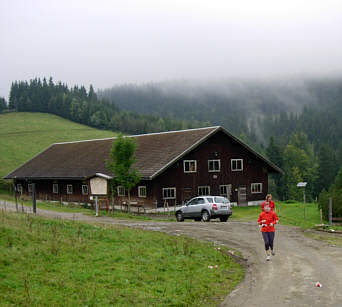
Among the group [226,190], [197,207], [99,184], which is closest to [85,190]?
[99,184]

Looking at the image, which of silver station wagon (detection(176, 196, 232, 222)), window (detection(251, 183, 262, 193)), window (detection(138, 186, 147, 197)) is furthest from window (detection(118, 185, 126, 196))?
silver station wagon (detection(176, 196, 232, 222))

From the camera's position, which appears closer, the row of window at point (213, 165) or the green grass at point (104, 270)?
the green grass at point (104, 270)

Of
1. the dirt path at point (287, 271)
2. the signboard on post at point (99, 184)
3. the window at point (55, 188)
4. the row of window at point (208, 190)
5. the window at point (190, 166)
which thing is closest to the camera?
the dirt path at point (287, 271)

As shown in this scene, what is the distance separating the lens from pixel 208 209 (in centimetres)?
2820

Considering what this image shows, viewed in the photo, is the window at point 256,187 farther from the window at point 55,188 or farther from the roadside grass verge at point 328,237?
the roadside grass verge at point 328,237

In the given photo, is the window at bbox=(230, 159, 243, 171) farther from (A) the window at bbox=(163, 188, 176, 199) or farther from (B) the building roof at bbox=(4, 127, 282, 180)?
(A) the window at bbox=(163, 188, 176, 199)

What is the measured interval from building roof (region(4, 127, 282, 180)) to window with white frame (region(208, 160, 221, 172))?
2.66 m

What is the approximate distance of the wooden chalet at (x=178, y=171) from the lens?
1574 inches

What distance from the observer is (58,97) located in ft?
531

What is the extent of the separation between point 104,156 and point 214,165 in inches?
505

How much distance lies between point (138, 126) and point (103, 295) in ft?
458

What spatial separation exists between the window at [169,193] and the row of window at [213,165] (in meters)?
2.36

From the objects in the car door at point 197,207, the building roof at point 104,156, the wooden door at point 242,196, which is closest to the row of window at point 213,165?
the building roof at point 104,156

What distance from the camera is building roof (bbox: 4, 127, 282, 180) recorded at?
40.7m
